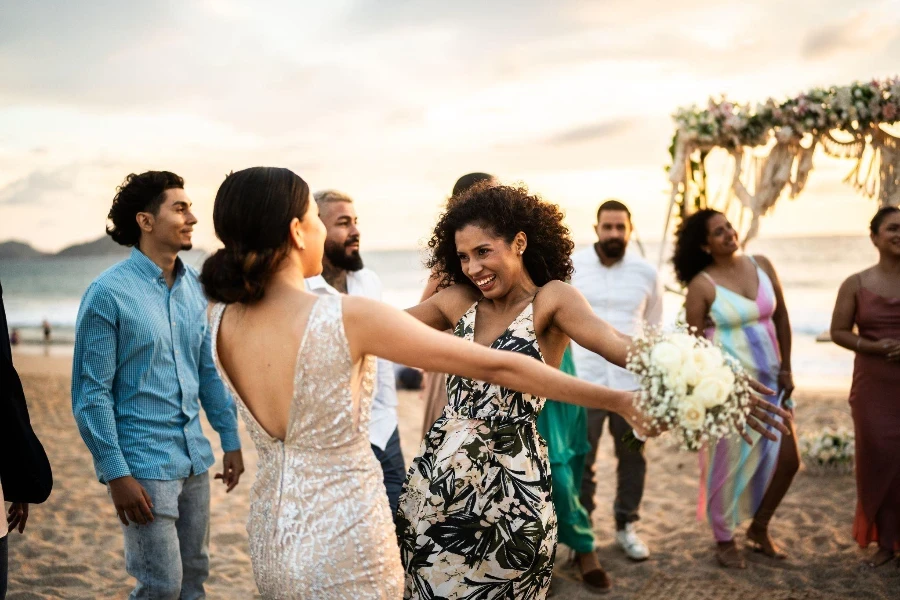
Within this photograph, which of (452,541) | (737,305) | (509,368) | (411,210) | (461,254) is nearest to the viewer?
(509,368)

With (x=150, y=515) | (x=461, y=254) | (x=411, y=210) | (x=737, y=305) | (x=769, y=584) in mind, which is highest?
(x=411, y=210)

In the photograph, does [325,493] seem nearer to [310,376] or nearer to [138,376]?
[310,376]

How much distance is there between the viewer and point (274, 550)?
7.27 ft

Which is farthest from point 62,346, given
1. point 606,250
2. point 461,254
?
point 461,254

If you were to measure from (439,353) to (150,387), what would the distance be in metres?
1.83

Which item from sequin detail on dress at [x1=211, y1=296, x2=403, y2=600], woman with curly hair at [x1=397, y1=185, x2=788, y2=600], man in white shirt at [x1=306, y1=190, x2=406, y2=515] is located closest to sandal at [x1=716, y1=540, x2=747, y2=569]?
man in white shirt at [x1=306, y1=190, x2=406, y2=515]

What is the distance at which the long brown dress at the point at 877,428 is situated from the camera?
5238mm

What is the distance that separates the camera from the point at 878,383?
533cm

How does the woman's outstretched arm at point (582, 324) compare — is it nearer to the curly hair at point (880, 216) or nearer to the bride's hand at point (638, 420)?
the bride's hand at point (638, 420)

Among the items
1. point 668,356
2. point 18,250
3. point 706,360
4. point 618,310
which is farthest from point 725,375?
point 18,250

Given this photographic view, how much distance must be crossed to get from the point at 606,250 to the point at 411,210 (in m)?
42.2

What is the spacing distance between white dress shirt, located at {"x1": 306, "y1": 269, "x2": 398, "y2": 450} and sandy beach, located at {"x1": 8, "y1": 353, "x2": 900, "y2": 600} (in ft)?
5.72

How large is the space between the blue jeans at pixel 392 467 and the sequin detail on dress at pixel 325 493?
201cm

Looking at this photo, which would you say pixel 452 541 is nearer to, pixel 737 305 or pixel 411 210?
pixel 737 305
